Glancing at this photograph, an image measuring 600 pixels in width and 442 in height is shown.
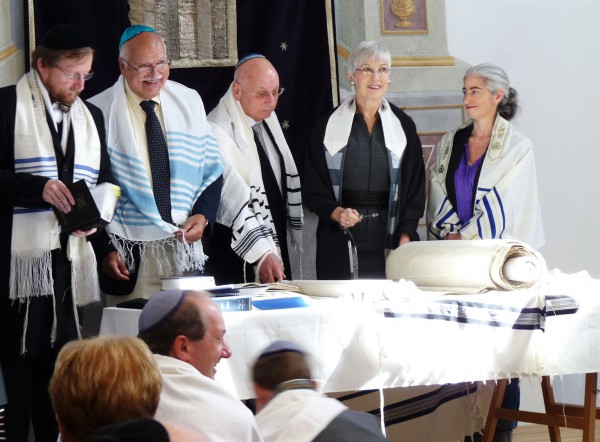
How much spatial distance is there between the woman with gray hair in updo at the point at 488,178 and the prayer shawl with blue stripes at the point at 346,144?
0.24m

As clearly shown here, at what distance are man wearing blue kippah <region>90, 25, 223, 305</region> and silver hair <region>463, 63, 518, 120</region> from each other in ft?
4.47

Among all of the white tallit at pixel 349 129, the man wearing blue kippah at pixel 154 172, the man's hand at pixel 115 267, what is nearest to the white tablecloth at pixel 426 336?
the man's hand at pixel 115 267

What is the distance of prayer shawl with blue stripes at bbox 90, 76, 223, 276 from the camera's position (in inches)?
171

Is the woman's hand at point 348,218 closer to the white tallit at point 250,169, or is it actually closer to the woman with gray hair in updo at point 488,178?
the white tallit at point 250,169

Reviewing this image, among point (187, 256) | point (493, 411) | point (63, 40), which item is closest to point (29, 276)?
point (187, 256)

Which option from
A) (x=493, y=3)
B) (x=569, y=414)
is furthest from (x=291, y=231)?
(x=493, y=3)

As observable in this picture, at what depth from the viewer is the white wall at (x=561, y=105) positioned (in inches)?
248

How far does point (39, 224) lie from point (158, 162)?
0.66 m

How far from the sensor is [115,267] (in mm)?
4285

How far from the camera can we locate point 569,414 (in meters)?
4.38

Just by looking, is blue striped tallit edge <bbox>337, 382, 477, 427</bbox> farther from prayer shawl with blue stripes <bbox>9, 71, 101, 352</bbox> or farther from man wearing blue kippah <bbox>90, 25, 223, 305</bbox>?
prayer shawl with blue stripes <bbox>9, 71, 101, 352</bbox>

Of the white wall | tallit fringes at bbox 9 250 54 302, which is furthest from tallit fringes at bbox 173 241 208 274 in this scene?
the white wall

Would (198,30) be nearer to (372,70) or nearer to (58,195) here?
(372,70)

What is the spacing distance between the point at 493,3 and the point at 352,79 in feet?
5.46
